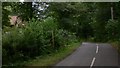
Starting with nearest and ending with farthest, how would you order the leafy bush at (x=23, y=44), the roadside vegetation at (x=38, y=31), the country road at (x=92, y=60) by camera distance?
the country road at (x=92, y=60) → the leafy bush at (x=23, y=44) → the roadside vegetation at (x=38, y=31)

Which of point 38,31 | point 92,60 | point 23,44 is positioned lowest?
point 92,60

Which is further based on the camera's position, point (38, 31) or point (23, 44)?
point (38, 31)

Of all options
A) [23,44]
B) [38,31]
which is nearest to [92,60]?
[38,31]

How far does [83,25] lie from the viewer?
5722cm

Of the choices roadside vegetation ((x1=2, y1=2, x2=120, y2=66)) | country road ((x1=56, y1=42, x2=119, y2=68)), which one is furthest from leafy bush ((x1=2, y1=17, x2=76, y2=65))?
country road ((x1=56, y1=42, x2=119, y2=68))

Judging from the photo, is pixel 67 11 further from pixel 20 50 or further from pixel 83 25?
pixel 83 25

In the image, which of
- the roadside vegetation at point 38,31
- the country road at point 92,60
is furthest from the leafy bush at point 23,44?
the country road at point 92,60

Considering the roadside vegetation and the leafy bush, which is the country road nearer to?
the roadside vegetation

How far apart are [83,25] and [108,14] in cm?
1461

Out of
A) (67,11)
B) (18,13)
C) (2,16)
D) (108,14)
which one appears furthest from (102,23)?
(2,16)

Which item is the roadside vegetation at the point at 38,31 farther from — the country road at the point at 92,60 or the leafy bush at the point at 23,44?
the country road at the point at 92,60

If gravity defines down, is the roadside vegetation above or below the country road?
above

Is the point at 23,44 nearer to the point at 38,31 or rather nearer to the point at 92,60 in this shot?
the point at 38,31

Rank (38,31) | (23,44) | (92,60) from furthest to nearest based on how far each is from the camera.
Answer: (38,31) → (92,60) → (23,44)
